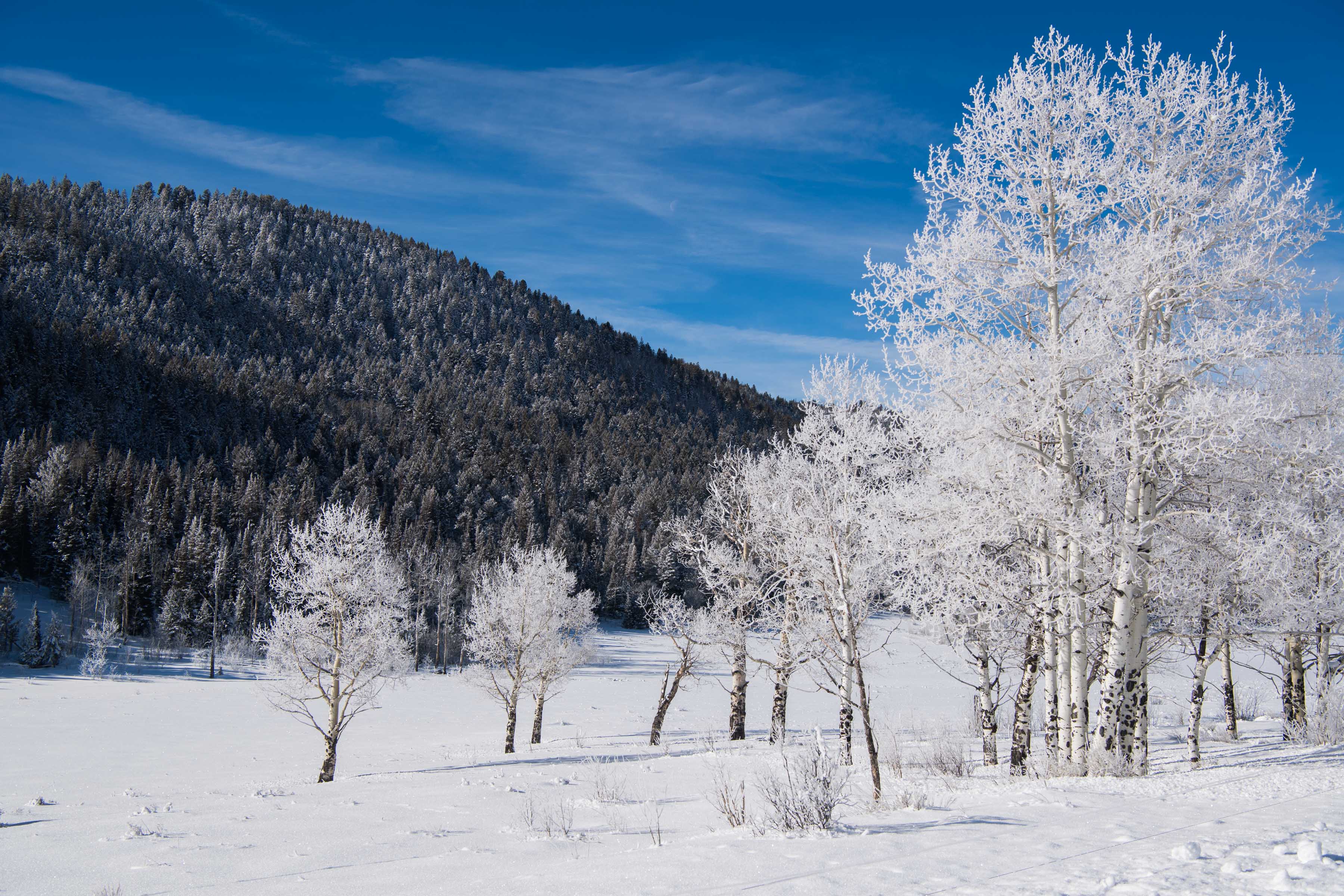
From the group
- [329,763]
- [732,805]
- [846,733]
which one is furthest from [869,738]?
[329,763]

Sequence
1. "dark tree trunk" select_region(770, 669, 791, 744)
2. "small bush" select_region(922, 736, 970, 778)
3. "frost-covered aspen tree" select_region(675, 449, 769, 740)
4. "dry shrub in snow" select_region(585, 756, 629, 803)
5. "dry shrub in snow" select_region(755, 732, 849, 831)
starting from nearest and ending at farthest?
"dry shrub in snow" select_region(755, 732, 849, 831)
"small bush" select_region(922, 736, 970, 778)
"dry shrub in snow" select_region(585, 756, 629, 803)
"dark tree trunk" select_region(770, 669, 791, 744)
"frost-covered aspen tree" select_region(675, 449, 769, 740)

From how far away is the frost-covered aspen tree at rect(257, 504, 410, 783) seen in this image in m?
23.1

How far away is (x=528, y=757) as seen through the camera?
2647 centimetres

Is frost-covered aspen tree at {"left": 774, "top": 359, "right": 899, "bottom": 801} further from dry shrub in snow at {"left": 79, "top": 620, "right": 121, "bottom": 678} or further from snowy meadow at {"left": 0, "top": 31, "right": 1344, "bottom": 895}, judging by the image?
dry shrub in snow at {"left": 79, "top": 620, "right": 121, "bottom": 678}

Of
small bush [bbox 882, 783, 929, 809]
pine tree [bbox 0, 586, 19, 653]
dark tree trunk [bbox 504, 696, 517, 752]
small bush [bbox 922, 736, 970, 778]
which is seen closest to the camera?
small bush [bbox 882, 783, 929, 809]

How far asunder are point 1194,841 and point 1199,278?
269 inches

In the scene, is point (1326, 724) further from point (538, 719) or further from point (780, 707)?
point (538, 719)

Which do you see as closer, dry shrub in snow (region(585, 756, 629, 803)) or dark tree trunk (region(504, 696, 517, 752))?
dry shrub in snow (region(585, 756, 629, 803))

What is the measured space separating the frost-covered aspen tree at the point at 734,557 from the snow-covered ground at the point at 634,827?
303 centimetres

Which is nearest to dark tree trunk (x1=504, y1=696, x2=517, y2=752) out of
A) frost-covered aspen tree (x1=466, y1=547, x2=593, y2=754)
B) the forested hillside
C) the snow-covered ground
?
frost-covered aspen tree (x1=466, y1=547, x2=593, y2=754)

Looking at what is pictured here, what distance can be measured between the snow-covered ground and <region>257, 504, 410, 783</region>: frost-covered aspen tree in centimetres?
274

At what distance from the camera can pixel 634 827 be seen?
9.88 meters

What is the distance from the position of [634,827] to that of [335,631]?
17629mm

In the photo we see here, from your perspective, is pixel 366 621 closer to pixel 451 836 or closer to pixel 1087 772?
pixel 451 836
